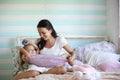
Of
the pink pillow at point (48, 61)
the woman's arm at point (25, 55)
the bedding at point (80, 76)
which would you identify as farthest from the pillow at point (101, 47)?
the bedding at point (80, 76)

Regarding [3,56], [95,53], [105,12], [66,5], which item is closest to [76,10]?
[66,5]

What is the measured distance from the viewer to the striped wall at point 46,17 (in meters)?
3.77

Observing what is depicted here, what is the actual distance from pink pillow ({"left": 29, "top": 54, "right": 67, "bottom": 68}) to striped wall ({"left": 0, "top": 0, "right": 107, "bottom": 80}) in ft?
3.31

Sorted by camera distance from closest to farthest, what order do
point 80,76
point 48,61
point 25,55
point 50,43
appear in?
point 80,76 < point 48,61 < point 25,55 < point 50,43

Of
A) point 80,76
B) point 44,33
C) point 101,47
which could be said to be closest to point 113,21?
point 101,47

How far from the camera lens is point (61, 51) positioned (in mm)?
3082

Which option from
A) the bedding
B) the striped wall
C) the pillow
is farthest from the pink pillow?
the striped wall

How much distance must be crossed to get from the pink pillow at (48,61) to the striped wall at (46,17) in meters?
1.01

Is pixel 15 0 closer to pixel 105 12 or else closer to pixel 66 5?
pixel 66 5

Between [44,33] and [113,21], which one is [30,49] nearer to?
[44,33]

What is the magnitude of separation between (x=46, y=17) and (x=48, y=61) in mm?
1163

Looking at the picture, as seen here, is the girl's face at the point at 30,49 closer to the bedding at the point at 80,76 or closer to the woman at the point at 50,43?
the woman at the point at 50,43

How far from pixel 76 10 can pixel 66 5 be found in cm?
17

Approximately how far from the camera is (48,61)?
9.32 feet
